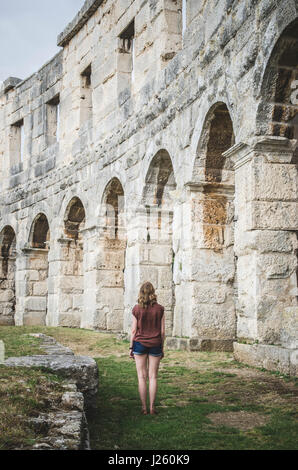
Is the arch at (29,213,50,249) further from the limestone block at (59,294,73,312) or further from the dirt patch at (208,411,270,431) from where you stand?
the dirt patch at (208,411,270,431)

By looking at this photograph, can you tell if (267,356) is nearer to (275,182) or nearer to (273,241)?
(273,241)

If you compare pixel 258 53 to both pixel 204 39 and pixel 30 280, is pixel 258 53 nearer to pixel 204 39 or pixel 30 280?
pixel 204 39

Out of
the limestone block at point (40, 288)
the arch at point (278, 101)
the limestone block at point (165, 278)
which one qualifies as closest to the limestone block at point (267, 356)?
the arch at point (278, 101)

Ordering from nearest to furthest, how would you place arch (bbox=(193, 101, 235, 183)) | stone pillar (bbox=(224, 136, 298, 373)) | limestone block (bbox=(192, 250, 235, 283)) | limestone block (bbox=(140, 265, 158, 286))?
1. stone pillar (bbox=(224, 136, 298, 373))
2. arch (bbox=(193, 101, 235, 183))
3. limestone block (bbox=(192, 250, 235, 283))
4. limestone block (bbox=(140, 265, 158, 286))

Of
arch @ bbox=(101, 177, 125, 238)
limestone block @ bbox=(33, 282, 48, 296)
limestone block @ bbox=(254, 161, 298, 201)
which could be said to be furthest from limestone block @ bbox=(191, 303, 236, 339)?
limestone block @ bbox=(33, 282, 48, 296)

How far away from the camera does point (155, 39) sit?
10.9 m

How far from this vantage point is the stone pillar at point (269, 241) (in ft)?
21.4

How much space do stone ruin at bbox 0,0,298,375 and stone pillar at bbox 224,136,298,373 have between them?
0.05 feet

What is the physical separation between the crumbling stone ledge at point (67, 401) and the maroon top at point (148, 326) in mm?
467

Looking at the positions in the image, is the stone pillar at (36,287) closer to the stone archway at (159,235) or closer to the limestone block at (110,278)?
the limestone block at (110,278)

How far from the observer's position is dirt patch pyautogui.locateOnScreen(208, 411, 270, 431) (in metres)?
4.20

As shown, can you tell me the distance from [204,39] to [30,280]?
1028cm

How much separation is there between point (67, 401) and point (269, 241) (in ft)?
11.7

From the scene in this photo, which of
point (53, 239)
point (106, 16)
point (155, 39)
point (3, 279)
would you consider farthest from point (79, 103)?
point (3, 279)
